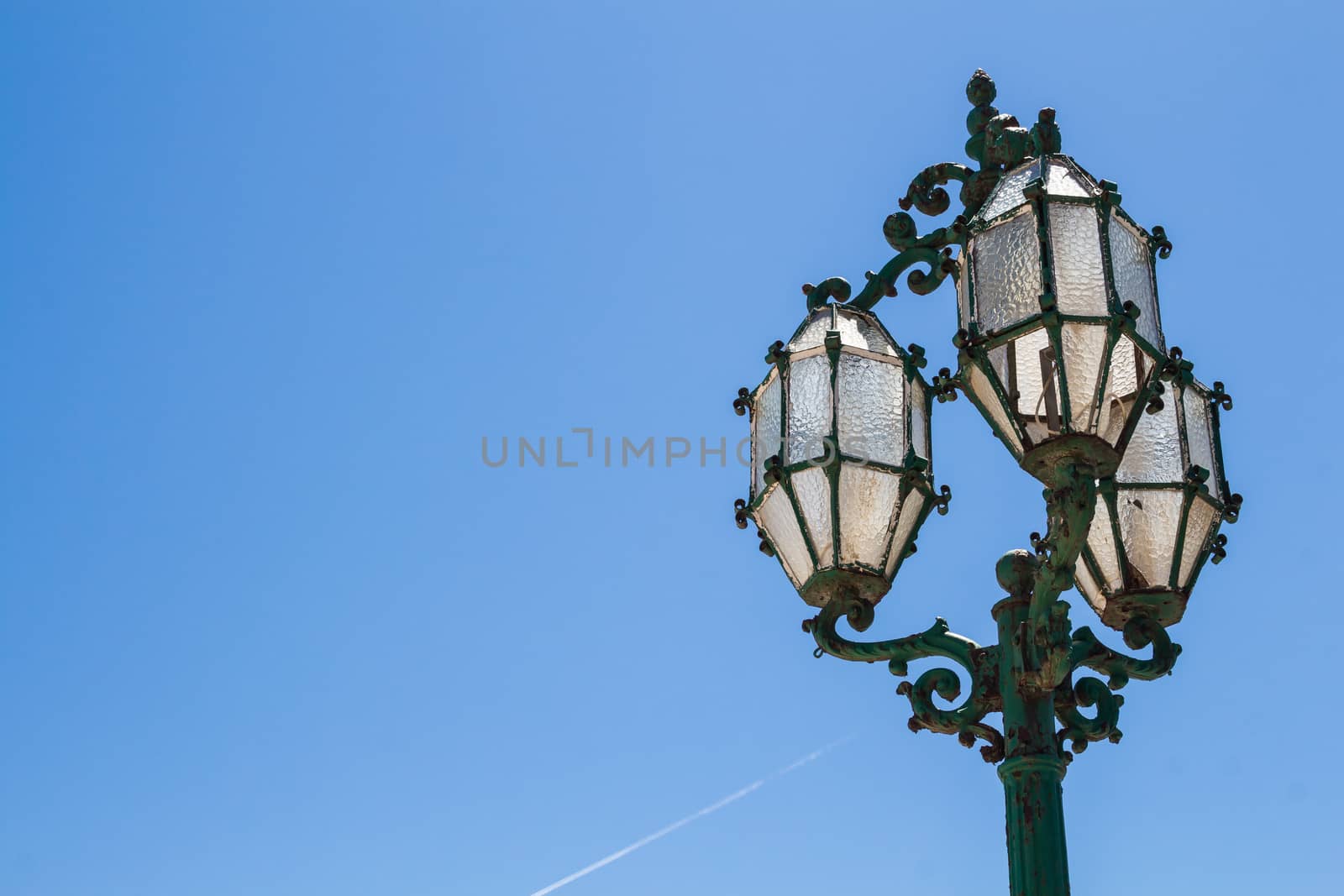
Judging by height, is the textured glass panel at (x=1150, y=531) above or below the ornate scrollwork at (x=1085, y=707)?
above

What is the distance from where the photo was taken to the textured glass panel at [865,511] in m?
5.11

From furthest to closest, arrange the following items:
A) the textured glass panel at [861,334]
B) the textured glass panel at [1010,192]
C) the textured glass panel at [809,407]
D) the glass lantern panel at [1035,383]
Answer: the textured glass panel at [861,334] < the textured glass panel at [809,407] < the textured glass panel at [1010,192] < the glass lantern panel at [1035,383]

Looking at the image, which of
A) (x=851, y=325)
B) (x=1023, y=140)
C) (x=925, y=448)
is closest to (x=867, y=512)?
(x=925, y=448)

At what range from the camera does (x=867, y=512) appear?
5.16 m

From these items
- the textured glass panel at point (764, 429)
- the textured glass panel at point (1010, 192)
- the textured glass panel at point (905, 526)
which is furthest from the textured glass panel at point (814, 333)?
the textured glass panel at point (1010, 192)

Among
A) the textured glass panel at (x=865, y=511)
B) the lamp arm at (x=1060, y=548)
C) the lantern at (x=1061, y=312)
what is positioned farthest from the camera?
the textured glass panel at (x=865, y=511)

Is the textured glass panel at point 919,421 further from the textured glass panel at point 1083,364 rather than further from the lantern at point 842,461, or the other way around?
the textured glass panel at point 1083,364

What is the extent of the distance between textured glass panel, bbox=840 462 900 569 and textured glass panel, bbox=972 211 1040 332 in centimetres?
77

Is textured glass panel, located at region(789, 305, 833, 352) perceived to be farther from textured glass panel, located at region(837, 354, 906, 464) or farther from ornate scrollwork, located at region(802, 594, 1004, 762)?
ornate scrollwork, located at region(802, 594, 1004, 762)

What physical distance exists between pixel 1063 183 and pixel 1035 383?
0.68 m

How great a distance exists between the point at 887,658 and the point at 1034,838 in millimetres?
836

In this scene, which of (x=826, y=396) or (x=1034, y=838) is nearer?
(x=1034, y=838)

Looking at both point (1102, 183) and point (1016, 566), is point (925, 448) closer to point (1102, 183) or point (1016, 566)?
point (1016, 566)

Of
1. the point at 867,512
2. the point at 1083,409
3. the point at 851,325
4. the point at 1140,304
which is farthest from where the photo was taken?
the point at 851,325
